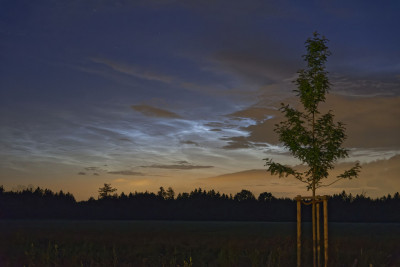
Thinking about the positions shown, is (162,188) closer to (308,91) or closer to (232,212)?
(232,212)

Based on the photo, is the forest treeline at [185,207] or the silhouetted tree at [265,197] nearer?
the forest treeline at [185,207]

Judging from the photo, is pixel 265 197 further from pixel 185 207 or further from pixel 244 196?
pixel 185 207

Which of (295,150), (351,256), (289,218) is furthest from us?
(289,218)

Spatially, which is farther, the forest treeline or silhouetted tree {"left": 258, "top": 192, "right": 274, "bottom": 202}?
silhouetted tree {"left": 258, "top": 192, "right": 274, "bottom": 202}

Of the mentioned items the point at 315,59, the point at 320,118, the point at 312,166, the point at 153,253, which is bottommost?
the point at 153,253

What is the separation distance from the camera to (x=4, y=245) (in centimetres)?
3164

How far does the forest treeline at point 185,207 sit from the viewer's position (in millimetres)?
142250

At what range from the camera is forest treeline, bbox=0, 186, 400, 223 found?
142250 millimetres

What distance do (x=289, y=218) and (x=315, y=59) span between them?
414 ft

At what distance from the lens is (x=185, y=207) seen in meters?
158

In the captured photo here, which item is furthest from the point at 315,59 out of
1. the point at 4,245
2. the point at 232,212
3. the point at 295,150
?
the point at 232,212

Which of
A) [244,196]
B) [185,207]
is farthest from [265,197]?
[185,207]

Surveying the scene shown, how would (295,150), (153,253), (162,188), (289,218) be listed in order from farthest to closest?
(162,188)
(289,218)
(153,253)
(295,150)

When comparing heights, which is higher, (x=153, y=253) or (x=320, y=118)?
(x=320, y=118)
